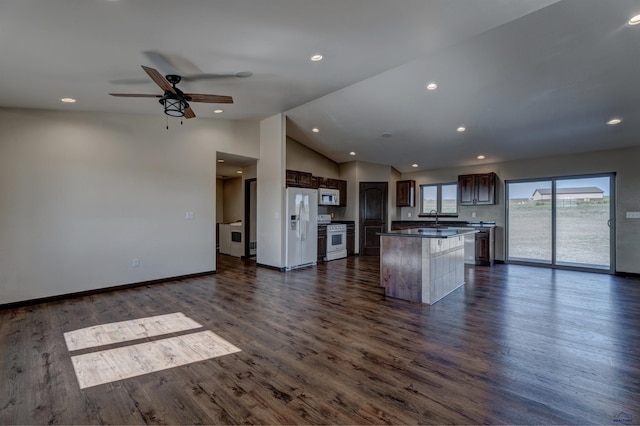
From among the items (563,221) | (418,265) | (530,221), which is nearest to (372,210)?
(530,221)

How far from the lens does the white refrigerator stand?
595cm

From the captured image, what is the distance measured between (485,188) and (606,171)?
215cm

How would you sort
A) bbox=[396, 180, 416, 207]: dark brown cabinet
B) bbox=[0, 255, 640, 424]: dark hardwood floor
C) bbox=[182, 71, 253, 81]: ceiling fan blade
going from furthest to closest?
bbox=[396, 180, 416, 207]: dark brown cabinet, bbox=[182, 71, 253, 81]: ceiling fan blade, bbox=[0, 255, 640, 424]: dark hardwood floor

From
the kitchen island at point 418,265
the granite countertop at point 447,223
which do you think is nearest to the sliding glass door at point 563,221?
the granite countertop at point 447,223

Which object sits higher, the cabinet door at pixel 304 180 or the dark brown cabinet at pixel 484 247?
the cabinet door at pixel 304 180

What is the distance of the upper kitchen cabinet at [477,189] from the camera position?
23.2ft

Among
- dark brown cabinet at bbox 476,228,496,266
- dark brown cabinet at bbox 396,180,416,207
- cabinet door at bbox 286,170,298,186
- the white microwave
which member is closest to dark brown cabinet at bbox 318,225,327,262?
the white microwave

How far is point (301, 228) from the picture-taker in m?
6.17

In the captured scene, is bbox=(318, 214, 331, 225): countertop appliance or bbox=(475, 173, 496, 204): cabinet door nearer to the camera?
bbox=(475, 173, 496, 204): cabinet door

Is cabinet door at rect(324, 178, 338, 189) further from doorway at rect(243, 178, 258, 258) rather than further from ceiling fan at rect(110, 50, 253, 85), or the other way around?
ceiling fan at rect(110, 50, 253, 85)

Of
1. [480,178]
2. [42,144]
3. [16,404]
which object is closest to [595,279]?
[480,178]

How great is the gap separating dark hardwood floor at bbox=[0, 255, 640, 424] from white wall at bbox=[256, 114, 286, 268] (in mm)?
1849

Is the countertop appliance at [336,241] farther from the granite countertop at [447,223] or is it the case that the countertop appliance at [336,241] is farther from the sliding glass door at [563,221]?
the sliding glass door at [563,221]

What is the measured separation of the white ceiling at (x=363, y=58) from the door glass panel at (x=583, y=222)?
98 centimetres
